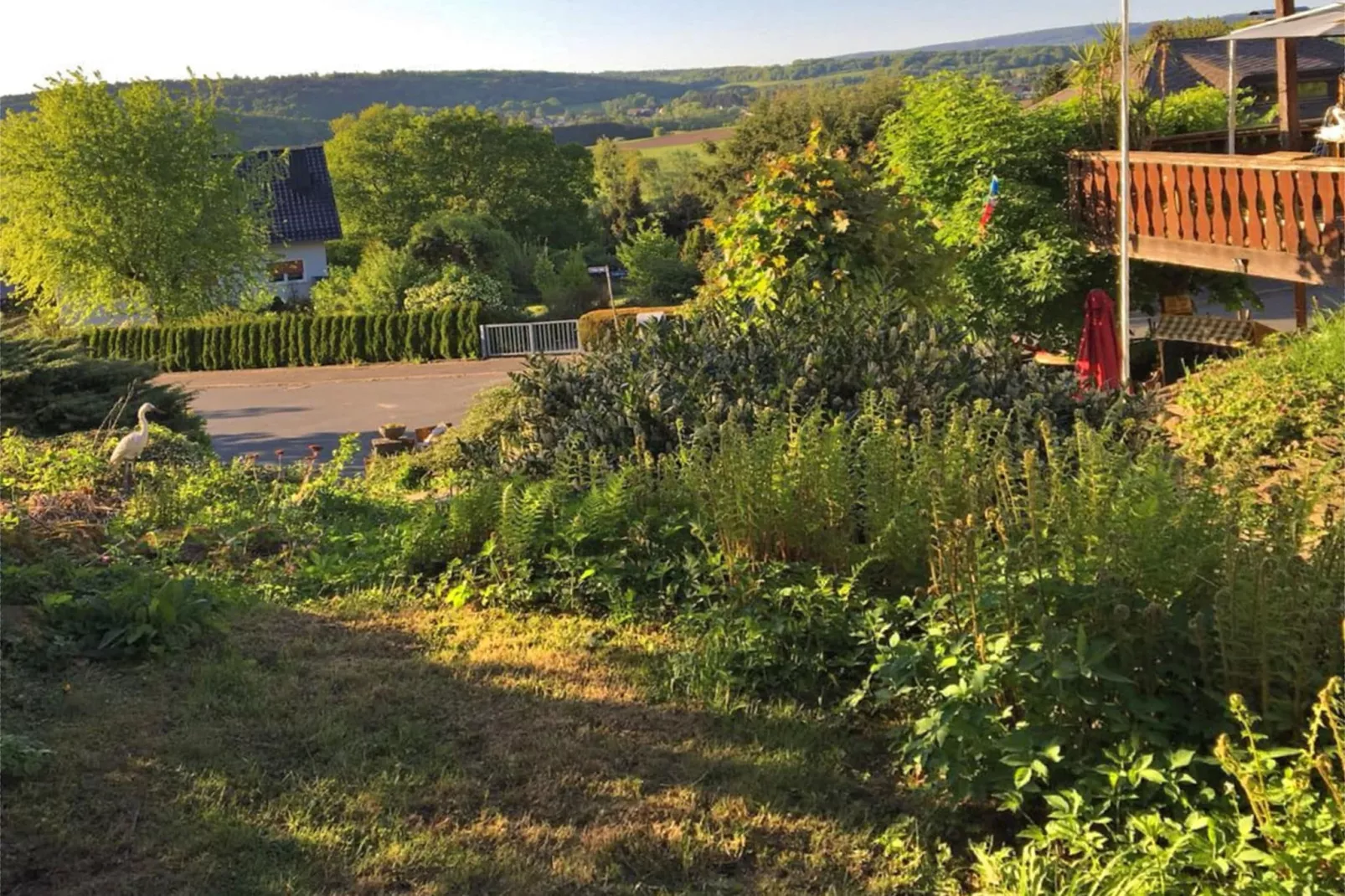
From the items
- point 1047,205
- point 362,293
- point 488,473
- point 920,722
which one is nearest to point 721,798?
point 920,722

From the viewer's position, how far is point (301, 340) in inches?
1321

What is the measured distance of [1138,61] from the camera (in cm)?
1548

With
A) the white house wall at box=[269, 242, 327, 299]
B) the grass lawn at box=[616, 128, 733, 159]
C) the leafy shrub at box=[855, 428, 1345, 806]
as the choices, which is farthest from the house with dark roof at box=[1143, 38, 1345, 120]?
the grass lawn at box=[616, 128, 733, 159]

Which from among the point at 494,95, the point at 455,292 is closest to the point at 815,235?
the point at 455,292

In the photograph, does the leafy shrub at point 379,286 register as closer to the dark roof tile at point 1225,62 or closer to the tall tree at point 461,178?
the tall tree at point 461,178

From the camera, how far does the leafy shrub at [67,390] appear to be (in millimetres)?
12094

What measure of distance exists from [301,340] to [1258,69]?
33568 mm

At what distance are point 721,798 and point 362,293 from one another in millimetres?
34606

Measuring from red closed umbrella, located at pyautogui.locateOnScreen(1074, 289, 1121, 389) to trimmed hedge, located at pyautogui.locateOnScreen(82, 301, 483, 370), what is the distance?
21.6 m

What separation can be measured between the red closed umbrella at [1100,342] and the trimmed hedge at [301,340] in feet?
71.0

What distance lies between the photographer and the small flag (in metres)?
14.0

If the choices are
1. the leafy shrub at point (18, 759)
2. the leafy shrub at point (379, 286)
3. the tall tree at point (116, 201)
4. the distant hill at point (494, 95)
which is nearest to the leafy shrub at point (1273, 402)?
the leafy shrub at point (18, 759)

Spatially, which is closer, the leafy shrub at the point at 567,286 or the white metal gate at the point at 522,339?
the white metal gate at the point at 522,339

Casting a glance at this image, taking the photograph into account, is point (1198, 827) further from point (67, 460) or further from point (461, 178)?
point (461, 178)
